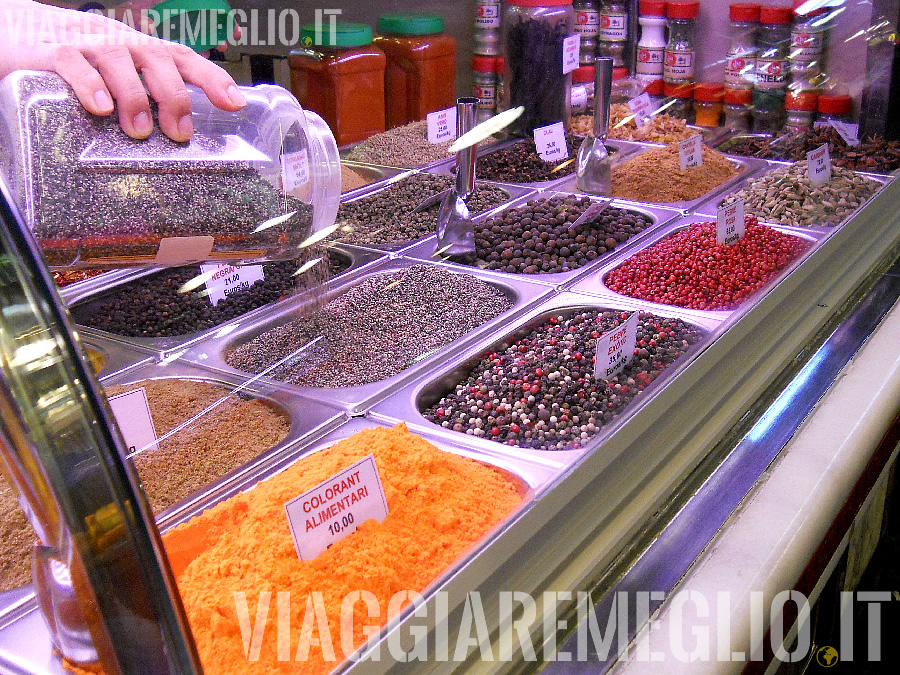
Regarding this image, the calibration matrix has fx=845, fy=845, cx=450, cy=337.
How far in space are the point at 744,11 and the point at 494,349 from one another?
195 centimetres

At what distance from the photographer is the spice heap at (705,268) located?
1702mm

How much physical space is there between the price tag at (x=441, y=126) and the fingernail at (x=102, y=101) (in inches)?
68.2

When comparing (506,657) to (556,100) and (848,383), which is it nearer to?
(848,383)

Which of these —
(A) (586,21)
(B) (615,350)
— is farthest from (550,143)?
Answer: (B) (615,350)

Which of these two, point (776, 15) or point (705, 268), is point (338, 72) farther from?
point (776, 15)

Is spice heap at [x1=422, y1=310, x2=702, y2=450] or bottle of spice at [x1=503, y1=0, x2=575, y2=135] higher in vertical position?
bottle of spice at [x1=503, y1=0, x2=575, y2=135]

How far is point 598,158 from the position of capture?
8.32 feet

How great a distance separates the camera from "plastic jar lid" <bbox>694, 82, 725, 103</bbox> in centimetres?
297

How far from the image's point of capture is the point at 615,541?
1.11m

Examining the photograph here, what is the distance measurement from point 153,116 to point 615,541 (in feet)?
2.50

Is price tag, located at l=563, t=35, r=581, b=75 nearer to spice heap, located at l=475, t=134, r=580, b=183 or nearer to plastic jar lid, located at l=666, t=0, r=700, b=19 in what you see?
spice heap, located at l=475, t=134, r=580, b=183

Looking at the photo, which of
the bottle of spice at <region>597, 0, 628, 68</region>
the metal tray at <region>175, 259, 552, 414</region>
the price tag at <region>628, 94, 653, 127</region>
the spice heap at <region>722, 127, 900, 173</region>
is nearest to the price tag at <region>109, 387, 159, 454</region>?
the metal tray at <region>175, 259, 552, 414</region>

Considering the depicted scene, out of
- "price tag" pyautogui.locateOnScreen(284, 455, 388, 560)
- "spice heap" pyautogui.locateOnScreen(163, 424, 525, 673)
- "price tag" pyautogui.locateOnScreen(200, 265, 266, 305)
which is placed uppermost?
"price tag" pyautogui.locateOnScreen(200, 265, 266, 305)

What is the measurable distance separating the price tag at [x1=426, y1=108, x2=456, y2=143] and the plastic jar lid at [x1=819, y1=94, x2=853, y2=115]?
49.1 inches
